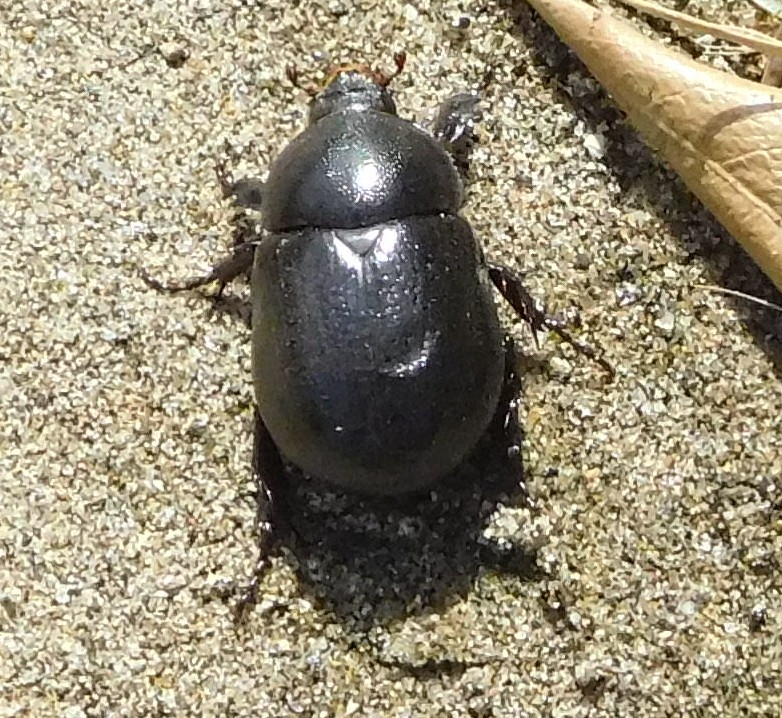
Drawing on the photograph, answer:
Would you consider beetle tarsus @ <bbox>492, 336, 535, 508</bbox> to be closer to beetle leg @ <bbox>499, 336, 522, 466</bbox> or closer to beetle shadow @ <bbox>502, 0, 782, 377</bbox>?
beetle leg @ <bbox>499, 336, 522, 466</bbox>

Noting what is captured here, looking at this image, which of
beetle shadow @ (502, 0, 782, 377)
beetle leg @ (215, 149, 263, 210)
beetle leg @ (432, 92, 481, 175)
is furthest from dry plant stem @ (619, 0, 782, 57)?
beetle leg @ (215, 149, 263, 210)

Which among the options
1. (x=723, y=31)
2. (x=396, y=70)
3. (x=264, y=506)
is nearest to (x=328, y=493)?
(x=264, y=506)

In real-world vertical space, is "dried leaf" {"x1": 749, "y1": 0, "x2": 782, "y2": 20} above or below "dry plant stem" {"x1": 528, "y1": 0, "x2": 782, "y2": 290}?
above

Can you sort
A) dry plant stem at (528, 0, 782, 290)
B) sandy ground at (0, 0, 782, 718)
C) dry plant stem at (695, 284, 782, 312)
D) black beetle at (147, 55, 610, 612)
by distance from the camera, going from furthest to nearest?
dry plant stem at (695, 284, 782, 312) < sandy ground at (0, 0, 782, 718) < dry plant stem at (528, 0, 782, 290) < black beetle at (147, 55, 610, 612)

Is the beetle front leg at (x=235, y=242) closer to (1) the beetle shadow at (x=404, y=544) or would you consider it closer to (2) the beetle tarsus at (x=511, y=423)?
(1) the beetle shadow at (x=404, y=544)

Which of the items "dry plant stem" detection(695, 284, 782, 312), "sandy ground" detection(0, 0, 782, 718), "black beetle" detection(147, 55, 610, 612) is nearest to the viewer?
"black beetle" detection(147, 55, 610, 612)

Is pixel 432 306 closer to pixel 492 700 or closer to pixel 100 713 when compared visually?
pixel 492 700

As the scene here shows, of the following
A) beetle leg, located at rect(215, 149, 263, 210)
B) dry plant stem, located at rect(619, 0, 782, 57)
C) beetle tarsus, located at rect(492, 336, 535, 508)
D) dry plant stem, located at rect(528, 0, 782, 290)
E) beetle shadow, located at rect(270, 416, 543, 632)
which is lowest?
beetle shadow, located at rect(270, 416, 543, 632)
